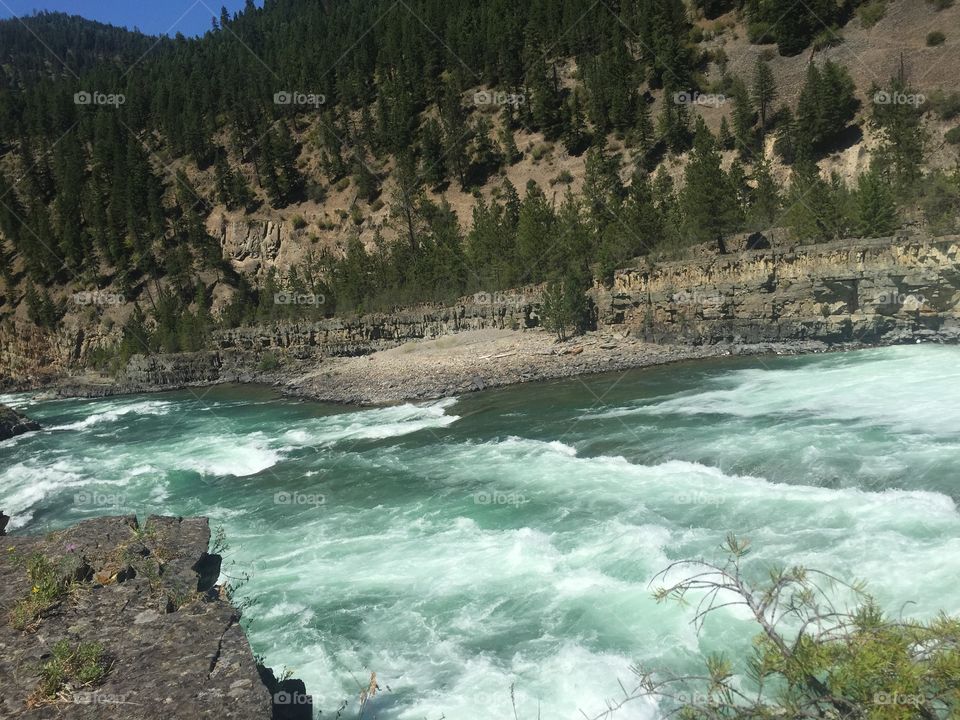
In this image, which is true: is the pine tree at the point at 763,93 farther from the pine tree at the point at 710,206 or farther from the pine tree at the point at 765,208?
the pine tree at the point at 710,206

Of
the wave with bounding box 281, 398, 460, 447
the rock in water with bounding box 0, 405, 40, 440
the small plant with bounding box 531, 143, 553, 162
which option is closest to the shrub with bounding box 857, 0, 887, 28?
the small plant with bounding box 531, 143, 553, 162

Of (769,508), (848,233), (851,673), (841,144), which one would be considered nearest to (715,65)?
(841,144)

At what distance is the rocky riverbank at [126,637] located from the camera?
469 centimetres

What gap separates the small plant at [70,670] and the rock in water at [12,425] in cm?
3555

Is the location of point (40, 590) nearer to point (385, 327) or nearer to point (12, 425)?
point (12, 425)

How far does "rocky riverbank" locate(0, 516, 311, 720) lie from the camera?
469cm

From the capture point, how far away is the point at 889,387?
67.1ft

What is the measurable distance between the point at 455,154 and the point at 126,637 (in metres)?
76.8

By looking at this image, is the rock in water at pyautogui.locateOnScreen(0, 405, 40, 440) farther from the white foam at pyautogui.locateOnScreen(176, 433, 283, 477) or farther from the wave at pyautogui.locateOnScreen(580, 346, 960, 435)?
the wave at pyautogui.locateOnScreen(580, 346, 960, 435)

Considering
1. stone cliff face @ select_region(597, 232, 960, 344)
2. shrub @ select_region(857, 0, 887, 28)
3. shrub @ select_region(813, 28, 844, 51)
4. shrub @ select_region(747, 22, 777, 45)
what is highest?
shrub @ select_region(747, 22, 777, 45)

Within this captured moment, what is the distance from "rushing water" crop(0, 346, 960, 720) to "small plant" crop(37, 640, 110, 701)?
3399 mm

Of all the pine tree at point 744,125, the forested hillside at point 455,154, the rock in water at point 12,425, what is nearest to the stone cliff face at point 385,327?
the forested hillside at point 455,154

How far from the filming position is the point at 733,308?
35.8 metres

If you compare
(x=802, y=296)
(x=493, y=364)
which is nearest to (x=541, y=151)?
(x=493, y=364)
